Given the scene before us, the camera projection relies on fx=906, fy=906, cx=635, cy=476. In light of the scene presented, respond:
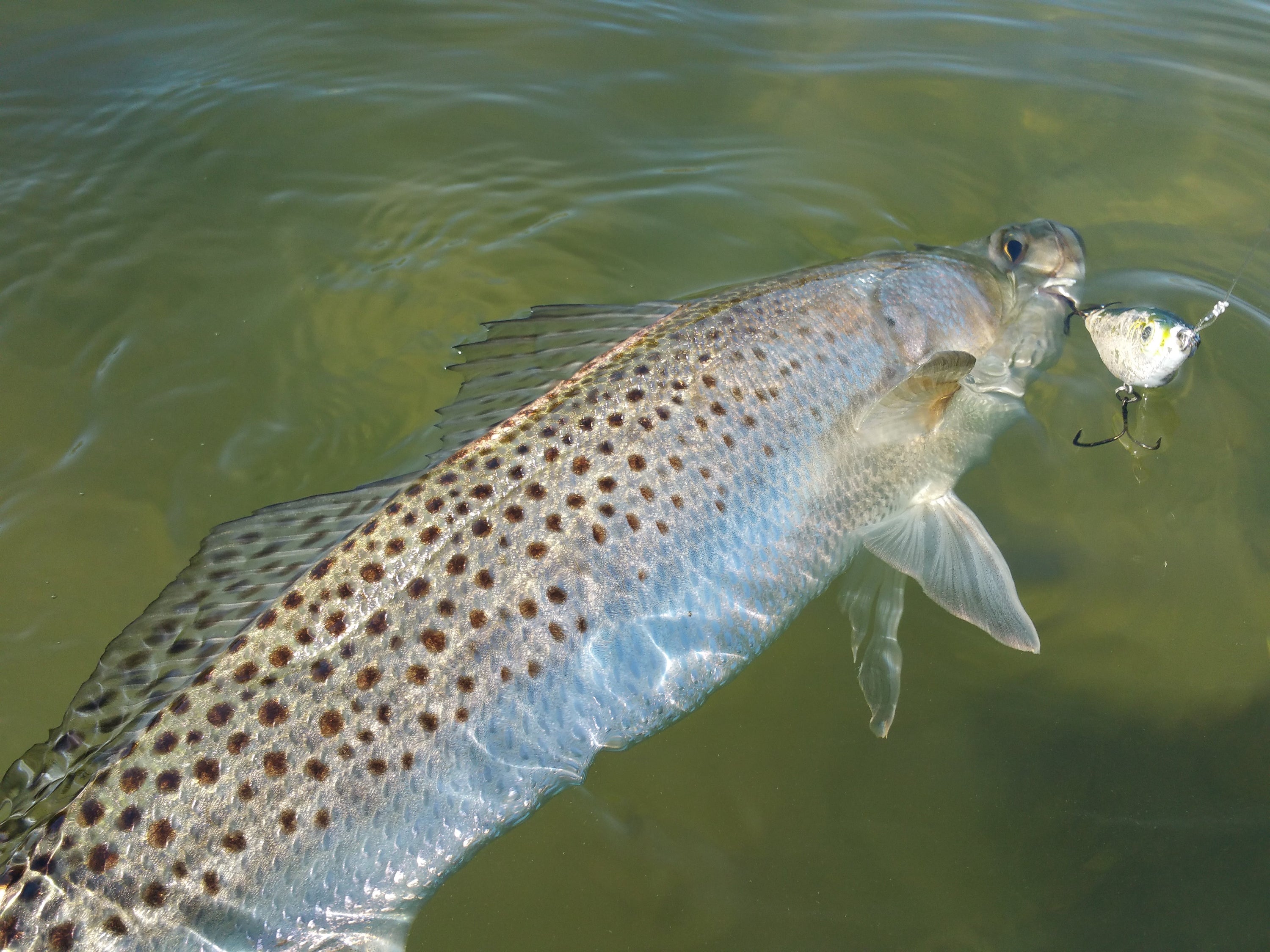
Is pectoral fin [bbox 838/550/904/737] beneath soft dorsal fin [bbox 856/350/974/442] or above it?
beneath

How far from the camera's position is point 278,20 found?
6.00 metres

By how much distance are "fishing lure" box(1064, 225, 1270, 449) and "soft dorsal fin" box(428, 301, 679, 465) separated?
1.77 meters

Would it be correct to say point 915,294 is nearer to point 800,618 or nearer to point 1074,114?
point 800,618

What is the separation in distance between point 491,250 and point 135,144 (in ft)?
7.06

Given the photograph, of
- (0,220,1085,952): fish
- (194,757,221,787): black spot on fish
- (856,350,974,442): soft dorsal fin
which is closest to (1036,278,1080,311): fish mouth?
(0,220,1085,952): fish

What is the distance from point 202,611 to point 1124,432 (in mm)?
3428

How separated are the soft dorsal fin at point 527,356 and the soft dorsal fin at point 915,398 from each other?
2.63 ft

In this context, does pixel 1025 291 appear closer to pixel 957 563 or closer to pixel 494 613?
pixel 957 563

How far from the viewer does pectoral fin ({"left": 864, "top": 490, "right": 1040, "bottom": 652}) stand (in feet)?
9.73

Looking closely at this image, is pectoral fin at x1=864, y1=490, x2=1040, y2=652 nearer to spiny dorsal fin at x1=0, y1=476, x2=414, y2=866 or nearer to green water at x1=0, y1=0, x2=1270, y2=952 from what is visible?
green water at x1=0, y1=0, x2=1270, y2=952

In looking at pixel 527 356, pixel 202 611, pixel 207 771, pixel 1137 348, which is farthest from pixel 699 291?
pixel 207 771

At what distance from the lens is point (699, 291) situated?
4332mm

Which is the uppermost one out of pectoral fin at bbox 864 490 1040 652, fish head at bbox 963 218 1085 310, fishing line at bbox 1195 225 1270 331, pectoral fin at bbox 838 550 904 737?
fish head at bbox 963 218 1085 310

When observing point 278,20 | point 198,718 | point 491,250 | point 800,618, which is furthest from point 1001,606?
point 278,20
